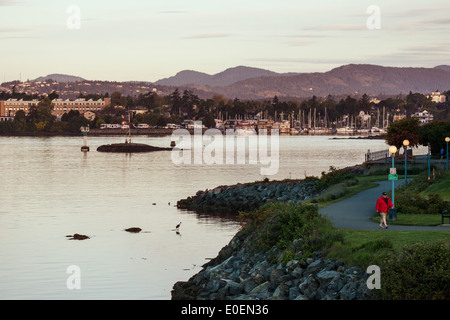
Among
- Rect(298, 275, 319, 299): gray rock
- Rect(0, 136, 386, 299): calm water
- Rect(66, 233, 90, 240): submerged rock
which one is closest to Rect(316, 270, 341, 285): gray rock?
Rect(298, 275, 319, 299): gray rock

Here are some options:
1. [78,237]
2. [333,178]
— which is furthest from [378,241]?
[333,178]

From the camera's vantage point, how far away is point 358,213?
3384 cm

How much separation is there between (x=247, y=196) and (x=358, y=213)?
22.4 m

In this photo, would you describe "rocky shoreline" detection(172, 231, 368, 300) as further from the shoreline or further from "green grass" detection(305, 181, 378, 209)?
"green grass" detection(305, 181, 378, 209)

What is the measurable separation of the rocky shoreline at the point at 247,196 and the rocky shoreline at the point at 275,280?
23.1 meters

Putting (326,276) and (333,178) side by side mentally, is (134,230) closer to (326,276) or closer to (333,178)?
(333,178)

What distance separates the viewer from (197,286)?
27.3 metres

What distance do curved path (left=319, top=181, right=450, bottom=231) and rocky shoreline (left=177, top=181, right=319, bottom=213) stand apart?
10.3 m

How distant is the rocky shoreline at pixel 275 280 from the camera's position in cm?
2173

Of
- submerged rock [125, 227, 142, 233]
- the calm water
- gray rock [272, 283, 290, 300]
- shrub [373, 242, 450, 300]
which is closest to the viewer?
shrub [373, 242, 450, 300]

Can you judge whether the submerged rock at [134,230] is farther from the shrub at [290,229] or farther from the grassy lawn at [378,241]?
the grassy lawn at [378,241]

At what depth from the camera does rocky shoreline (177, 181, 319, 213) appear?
53.6 meters

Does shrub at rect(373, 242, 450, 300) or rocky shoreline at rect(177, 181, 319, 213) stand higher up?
shrub at rect(373, 242, 450, 300)

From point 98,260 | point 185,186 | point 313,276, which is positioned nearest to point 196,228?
point 98,260
